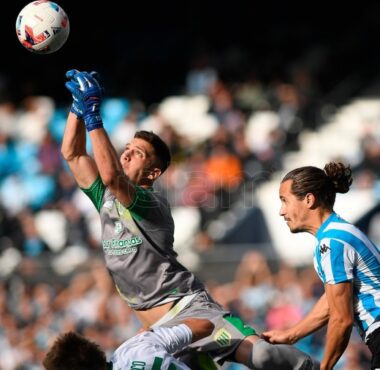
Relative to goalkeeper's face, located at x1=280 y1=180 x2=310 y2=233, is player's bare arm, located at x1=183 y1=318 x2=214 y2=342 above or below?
below

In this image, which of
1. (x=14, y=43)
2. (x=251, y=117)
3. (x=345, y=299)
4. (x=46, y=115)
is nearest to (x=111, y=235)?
(x=345, y=299)

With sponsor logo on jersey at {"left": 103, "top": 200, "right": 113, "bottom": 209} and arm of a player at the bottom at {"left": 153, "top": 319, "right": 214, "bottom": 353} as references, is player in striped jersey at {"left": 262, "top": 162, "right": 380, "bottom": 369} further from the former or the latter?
sponsor logo on jersey at {"left": 103, "top": 200, "right": 113, "bottom": 209}

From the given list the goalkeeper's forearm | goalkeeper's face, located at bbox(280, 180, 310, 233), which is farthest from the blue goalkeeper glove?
goalkeeper's face, located at bbox(280, 180, 310, 233)

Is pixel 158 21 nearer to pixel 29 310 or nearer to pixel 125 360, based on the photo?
pixel 29 310

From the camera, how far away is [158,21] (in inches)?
847

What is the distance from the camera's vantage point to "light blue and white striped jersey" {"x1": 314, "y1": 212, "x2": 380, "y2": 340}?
18.5 ft

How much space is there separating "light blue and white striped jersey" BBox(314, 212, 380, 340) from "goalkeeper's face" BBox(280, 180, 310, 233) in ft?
0.59

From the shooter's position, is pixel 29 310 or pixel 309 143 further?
pixel 309 143

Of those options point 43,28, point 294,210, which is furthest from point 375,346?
point 43,28

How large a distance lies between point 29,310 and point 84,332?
1.33 metres

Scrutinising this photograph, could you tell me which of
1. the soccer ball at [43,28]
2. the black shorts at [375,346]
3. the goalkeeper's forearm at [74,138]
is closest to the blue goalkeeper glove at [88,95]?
the goalkeeper's forearm at [74,138]

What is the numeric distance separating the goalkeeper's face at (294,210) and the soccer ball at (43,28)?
216 cm

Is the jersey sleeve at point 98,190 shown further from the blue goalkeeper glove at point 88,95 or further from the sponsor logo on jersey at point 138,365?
the sponsor logo on jersey at point 138,365

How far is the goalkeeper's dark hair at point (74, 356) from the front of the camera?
5.29 meters
